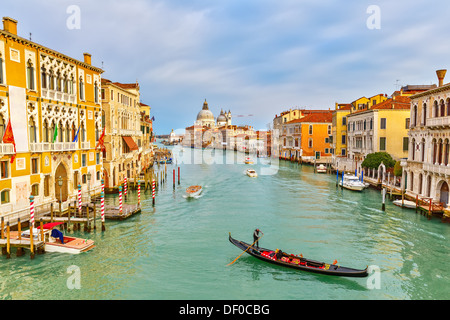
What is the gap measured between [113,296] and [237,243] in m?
5.56

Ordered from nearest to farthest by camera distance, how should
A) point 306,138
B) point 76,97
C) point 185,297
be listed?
point 185,297
point 76,97
point 306,138

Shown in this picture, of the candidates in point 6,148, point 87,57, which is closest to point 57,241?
point 6,148

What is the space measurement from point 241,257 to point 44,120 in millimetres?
12778

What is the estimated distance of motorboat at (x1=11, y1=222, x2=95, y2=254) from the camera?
543 inches

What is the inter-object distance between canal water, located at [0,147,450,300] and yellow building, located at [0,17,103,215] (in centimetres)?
363

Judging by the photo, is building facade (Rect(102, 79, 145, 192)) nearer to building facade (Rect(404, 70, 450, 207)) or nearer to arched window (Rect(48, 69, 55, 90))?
arched window (Rect(48, 69, 55, 90))

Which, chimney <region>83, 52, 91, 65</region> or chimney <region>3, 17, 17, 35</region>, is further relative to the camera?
chimney <region>83, 52, 91, 65</region>

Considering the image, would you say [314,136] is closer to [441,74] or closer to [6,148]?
[441,74]

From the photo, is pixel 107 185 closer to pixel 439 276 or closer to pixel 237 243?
pixel 237 243

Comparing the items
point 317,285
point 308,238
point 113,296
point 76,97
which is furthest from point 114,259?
point 76,97

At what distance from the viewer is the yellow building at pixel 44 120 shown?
15.4 m

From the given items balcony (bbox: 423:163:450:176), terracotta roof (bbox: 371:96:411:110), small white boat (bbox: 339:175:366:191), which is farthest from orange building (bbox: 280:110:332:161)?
balcony (bbox: 423:163:450:176)
